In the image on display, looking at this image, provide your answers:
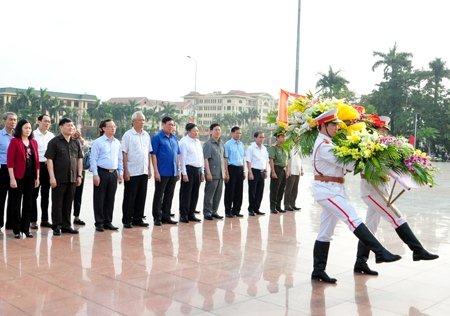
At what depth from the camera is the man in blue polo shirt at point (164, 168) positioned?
768 centimetres

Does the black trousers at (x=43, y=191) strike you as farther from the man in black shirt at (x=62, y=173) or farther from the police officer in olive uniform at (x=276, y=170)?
the police officer in olive uniform at (x=276, y=170)

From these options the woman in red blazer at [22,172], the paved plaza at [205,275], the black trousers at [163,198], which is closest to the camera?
the paved plaza at [205,275]

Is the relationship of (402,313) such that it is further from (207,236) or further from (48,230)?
(48,230)

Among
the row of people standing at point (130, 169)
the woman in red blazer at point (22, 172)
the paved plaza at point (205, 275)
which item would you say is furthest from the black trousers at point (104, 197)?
the woman in red blazer at point (22, 172)

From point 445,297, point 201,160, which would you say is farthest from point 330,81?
point 445,297

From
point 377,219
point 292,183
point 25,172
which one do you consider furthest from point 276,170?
point 25,172

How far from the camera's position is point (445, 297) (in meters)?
4.36

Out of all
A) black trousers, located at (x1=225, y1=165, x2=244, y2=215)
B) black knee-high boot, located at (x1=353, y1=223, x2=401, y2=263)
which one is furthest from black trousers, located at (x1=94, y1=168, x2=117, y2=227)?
black knee-high boot, located at (x1=353, y1=223, x2=401, y2=263)

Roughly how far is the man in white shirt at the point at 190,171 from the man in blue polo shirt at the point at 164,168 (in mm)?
195

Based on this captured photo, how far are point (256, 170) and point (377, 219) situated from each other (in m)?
3.94

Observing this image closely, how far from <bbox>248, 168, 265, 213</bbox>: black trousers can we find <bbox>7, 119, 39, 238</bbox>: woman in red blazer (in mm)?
3900

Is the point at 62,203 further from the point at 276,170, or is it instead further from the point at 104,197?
the point at 276,170

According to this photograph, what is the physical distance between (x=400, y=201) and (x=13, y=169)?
9387mm

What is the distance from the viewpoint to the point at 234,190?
888 centimetres
